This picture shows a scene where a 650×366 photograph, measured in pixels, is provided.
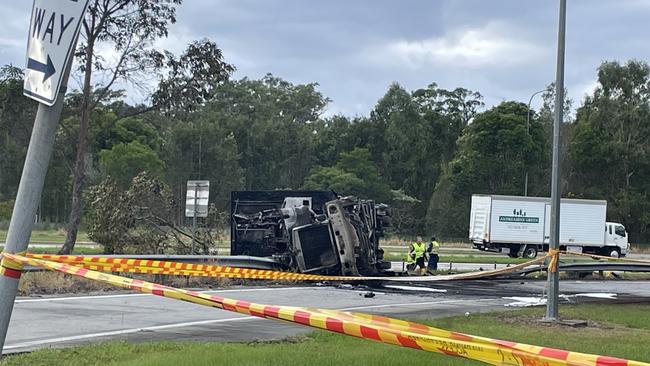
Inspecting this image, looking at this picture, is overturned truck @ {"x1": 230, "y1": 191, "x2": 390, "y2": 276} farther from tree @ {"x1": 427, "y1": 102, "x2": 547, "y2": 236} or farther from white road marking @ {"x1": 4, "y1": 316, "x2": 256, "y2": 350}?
tree @ {"x1": 427, "y1": 102, "x2": 547, "y2": 236}

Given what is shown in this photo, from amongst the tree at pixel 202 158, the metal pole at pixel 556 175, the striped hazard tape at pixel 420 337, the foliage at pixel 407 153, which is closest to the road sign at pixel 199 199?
the metal pole at pixel 556 175

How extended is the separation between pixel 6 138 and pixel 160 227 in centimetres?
4454

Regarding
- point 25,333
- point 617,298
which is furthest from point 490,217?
point 25,333

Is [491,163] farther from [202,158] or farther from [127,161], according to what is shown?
[127,161]

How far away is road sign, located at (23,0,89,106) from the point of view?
377cm

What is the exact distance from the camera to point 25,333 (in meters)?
9.72

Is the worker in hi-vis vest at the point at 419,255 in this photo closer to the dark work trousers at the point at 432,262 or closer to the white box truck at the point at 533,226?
the dark work trousers at the point at 432,262

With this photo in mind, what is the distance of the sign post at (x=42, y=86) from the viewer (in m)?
3.78

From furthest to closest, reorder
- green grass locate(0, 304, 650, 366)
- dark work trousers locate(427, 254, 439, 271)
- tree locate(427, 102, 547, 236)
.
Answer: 1. tree locate(427, 102, 547, 236)
2. dark work trousers locate(427, 254, 439, 271)
3. green grass locate(0, 304, 650, 366)

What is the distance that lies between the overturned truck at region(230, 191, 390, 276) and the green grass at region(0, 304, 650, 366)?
7.63m

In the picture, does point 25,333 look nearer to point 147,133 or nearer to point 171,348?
point 171,348

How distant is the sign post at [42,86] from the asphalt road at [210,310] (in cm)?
462

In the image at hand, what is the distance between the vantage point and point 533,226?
4275 cm

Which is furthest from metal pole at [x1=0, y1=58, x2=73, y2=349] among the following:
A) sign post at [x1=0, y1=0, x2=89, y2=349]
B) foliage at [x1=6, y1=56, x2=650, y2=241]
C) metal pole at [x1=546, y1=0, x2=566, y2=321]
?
foliage at [x1=6, y1=56, x2=650, y2=241]
